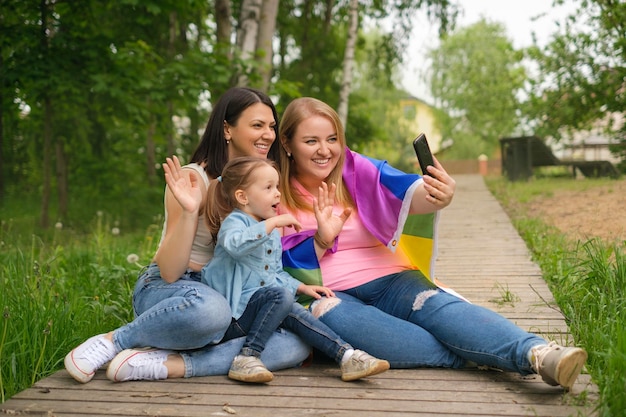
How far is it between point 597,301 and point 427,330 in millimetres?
1353

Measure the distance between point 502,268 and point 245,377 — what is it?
11.4 ft

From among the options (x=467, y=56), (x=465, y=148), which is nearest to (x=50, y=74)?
(x=465, y=148)

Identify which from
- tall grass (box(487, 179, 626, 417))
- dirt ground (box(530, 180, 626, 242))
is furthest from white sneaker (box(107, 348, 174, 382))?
dirt ground (box(530, 180, 626, 242))

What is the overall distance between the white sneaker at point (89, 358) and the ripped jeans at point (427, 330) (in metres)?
0.97

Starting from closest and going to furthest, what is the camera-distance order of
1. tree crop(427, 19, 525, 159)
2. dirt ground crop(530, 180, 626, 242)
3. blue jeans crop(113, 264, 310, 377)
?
blue jeans crop(113, 264, 310, 377) < dirt ground crop(530, 180, 626, 242) < tree crop(427, 19, 525, 159)

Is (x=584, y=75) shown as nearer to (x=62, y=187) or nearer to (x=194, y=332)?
(x=62, y=187)

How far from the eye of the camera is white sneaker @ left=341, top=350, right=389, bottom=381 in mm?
2836

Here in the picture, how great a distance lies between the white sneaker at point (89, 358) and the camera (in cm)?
289

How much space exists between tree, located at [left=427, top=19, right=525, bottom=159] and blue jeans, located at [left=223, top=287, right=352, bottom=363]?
114 ft

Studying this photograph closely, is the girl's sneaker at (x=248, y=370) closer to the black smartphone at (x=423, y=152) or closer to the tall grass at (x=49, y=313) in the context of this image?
the tall grass at (x=49, y=313)

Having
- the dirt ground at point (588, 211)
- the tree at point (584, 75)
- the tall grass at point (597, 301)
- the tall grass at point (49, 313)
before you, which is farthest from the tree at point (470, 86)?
the tall grass at point (49, 313)

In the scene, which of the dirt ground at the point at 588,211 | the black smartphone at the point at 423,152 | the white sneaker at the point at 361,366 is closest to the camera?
the white sneaker at the point at 361,366

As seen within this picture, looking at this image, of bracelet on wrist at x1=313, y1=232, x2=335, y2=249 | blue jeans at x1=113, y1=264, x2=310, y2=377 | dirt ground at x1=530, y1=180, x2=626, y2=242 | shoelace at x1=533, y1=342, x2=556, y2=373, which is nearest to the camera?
shoelace at x1=533, y1=342, x2=556, y2=373

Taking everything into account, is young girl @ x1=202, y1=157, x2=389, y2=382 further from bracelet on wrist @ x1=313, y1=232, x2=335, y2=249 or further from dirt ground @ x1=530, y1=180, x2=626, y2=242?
dirt ground @ x1=530, y1=180, x2=626, y2=242
